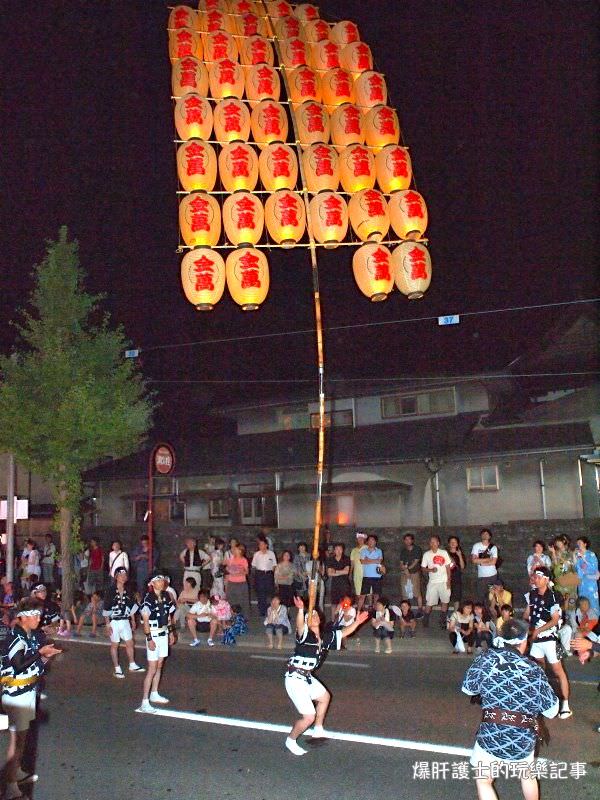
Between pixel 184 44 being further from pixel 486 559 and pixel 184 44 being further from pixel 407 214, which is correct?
pixel 486 559

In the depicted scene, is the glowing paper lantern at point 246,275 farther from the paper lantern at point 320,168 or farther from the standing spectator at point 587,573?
the standing spectator at point 587,573

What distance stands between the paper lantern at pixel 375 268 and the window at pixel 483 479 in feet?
29.4

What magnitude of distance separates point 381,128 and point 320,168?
173 cm

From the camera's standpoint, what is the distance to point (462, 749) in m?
7.26

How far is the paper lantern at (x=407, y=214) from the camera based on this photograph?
Result: 46.0 ft

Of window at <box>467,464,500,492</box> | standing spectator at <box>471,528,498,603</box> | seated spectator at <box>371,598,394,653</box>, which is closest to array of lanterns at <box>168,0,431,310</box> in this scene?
standing spectator at <box>471,528,498,603</box>

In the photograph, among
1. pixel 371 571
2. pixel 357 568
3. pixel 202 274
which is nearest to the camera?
pixel 202 274

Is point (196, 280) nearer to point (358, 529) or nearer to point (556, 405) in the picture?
point (358, 529)

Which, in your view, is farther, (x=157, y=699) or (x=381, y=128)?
(x=381, y=128)

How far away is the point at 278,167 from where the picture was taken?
13758 millimetres

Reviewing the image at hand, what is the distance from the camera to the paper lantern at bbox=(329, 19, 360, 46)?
1500cm

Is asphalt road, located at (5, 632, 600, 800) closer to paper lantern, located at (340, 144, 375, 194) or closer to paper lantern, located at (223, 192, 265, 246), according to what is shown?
paper lantern, located at (223, 192, 265, 246)

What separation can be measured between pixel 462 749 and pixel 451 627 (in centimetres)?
524

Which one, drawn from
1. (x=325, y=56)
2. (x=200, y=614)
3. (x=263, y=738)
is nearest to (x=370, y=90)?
(x=325, y=56)
